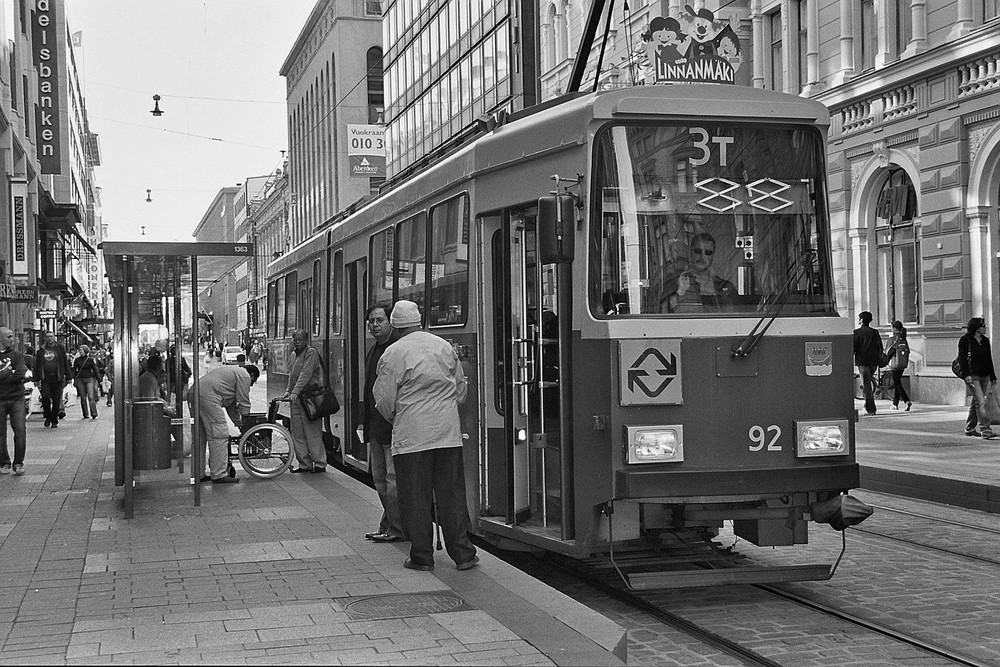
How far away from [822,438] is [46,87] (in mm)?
35538

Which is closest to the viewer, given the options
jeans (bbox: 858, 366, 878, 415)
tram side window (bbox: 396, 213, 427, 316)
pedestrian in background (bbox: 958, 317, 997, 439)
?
tram side window (bbox: 396, 213, 427, 316)

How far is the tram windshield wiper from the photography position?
7562 mm

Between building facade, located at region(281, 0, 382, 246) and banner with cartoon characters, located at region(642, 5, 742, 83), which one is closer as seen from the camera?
banner with cartoon characters, located at region(642, 5, 742, 83)

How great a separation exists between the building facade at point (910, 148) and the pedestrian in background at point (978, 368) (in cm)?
359

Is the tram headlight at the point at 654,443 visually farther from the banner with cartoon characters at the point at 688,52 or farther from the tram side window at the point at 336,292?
the tram side window at the point at 336,292

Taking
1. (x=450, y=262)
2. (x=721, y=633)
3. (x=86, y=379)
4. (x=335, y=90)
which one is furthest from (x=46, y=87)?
(x=335, y=90)

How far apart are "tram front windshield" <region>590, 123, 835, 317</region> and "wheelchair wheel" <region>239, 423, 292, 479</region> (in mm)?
7650

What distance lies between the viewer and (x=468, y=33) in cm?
4378

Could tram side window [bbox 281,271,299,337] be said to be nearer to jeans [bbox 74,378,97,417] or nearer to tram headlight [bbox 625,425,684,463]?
tram headlight [bbox 625,425,684,463]

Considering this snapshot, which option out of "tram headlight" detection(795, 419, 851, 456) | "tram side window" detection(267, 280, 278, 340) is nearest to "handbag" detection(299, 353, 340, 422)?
"tram side window" detection(267, 280, 278, 340)

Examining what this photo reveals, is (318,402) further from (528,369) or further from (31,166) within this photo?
(31,166)

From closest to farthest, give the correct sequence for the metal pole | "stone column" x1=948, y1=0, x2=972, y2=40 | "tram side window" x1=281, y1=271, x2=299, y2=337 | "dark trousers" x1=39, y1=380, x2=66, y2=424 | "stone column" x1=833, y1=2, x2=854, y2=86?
the metal pole
"tram side window" x1=281, y1=271, x2=299, y2=337
"stone column" x1=948, y1=0, x2=972, y2=40
"dark trousers" x1=39, y1=380, x2=66, y2=424
"stone column" x1=833, y1=2, x2=854, y2=86

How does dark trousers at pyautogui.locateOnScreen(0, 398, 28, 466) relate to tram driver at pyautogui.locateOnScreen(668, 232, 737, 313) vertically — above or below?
below

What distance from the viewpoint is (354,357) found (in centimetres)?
1416
